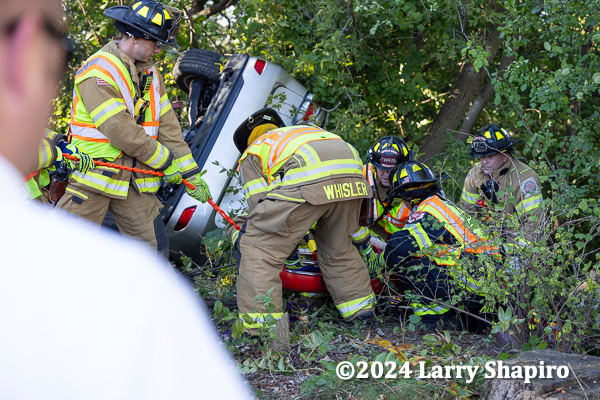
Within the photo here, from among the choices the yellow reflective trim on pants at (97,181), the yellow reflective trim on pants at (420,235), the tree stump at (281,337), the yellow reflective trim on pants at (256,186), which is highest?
the yellow reflective trim on pants at (420,235)

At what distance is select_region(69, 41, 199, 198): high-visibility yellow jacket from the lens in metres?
3.42

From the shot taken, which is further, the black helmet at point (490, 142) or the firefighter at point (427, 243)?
the black helmet at point (490, 142)

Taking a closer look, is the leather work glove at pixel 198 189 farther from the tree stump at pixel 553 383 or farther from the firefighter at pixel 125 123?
the tree stump at pixel 553 383

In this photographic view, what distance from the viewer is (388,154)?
15.1 feet

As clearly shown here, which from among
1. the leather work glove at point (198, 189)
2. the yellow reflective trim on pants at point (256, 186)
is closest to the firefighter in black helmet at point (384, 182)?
the yellow reflective trim on pants at point (256, 186)

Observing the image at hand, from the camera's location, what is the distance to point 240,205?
5.00 metres

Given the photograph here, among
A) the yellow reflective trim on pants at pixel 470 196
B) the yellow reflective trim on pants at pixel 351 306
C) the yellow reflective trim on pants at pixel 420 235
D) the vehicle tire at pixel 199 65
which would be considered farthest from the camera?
the vehicle tire at pixel 199 65

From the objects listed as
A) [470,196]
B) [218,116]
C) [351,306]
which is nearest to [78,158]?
[218,116]

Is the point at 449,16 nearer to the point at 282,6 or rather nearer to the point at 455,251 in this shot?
the point at 282,6

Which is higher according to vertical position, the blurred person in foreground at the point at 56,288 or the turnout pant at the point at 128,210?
the blurred person in foreground at the point at 56,288

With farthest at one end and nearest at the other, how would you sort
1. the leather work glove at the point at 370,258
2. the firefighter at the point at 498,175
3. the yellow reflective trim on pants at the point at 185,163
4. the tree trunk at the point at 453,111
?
the tree trunk at the point at 453,111 < the firefighter at the point at 498,175 < the leather work glove at the point at 370,258 < the yellow reflective trim on pants at the point at 185,163

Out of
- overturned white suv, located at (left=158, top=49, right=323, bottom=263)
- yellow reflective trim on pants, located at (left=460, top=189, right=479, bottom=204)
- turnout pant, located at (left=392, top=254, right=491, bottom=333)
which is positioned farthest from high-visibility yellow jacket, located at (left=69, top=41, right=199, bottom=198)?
yellow reflective trim on pants, located at (left=460, top=189, right=479, bottom=204)

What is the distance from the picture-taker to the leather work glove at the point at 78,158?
3.33 m

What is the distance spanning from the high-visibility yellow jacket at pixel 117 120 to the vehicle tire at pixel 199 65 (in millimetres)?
1673
